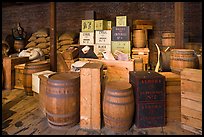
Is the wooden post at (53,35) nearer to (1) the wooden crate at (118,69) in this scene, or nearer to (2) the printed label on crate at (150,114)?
(1) the wooden crate at (118,69)

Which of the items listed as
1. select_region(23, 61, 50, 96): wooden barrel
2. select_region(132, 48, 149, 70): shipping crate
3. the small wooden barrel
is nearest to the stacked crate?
select_region(132, 48, 149, 70): shipping crate

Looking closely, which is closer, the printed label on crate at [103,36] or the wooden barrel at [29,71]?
the wooden barrel at [29,71]

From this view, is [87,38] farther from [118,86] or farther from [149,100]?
[149,100]

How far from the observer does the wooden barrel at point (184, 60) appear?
2.58 meters

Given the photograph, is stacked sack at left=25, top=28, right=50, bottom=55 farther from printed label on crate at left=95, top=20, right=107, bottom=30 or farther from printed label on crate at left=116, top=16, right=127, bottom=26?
printed label on crate at left=116, top=16, right=127, bottom=26

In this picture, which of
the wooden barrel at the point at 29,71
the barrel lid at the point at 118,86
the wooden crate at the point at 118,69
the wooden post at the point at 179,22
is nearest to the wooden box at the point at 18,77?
the wooden barrel at the point at 29,71

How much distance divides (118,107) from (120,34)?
208 cm

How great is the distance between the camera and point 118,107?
2127 mm

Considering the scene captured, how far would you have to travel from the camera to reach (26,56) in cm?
439

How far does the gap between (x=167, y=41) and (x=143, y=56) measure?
892mm

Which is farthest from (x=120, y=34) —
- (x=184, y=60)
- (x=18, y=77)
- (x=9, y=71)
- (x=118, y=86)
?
(x=9, y=71)

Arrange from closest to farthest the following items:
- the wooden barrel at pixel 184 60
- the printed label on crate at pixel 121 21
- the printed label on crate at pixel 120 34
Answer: the wooden barrel at pixel 184 60, the printed label on crate at pixel 120 34, the printed label on crate at pixel 121 21

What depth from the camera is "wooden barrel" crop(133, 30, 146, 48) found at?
5043 mm

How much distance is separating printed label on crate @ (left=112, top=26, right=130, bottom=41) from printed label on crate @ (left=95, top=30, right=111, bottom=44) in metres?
0.13
